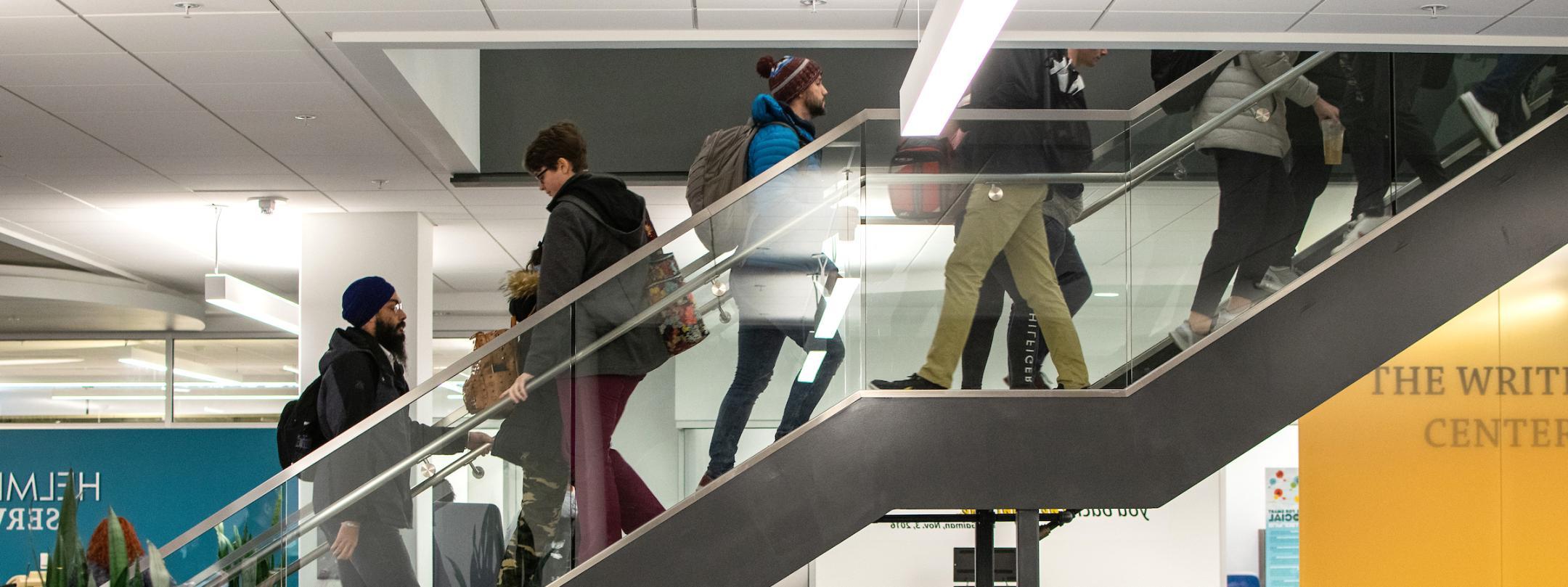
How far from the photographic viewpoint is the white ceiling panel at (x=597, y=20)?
4699 mm

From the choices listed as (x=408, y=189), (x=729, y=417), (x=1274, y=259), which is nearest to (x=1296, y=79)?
(x=1274, y=259)

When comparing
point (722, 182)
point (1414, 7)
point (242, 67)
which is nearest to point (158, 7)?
point (242, 67)

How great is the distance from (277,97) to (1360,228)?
440 centimetres

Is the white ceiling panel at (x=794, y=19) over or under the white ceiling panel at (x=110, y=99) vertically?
over

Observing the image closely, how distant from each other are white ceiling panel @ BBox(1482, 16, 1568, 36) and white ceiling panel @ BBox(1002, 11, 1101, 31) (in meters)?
1.59

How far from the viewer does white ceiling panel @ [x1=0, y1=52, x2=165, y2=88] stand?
4.98 m

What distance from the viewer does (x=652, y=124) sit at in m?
6.98

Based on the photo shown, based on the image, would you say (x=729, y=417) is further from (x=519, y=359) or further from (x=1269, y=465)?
(x=1269, y=465)

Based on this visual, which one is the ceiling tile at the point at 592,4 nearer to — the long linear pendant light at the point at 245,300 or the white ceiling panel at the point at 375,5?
the white ceiling panel at the point at 375,5

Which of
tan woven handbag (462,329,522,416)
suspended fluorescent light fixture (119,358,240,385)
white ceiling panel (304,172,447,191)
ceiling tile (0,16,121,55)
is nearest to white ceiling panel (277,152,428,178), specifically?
white ceiling panel (304,172,447,191)

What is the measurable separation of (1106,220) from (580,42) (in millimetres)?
2332

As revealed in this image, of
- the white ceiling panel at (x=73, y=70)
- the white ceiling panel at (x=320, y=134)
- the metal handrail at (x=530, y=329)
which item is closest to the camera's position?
the metal handrail at (x=530, y=329)

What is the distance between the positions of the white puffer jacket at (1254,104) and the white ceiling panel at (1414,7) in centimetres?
108

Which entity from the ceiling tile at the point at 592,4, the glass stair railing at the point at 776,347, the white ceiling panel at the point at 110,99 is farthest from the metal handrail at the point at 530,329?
the white ceiling panel at the point at 110,99
